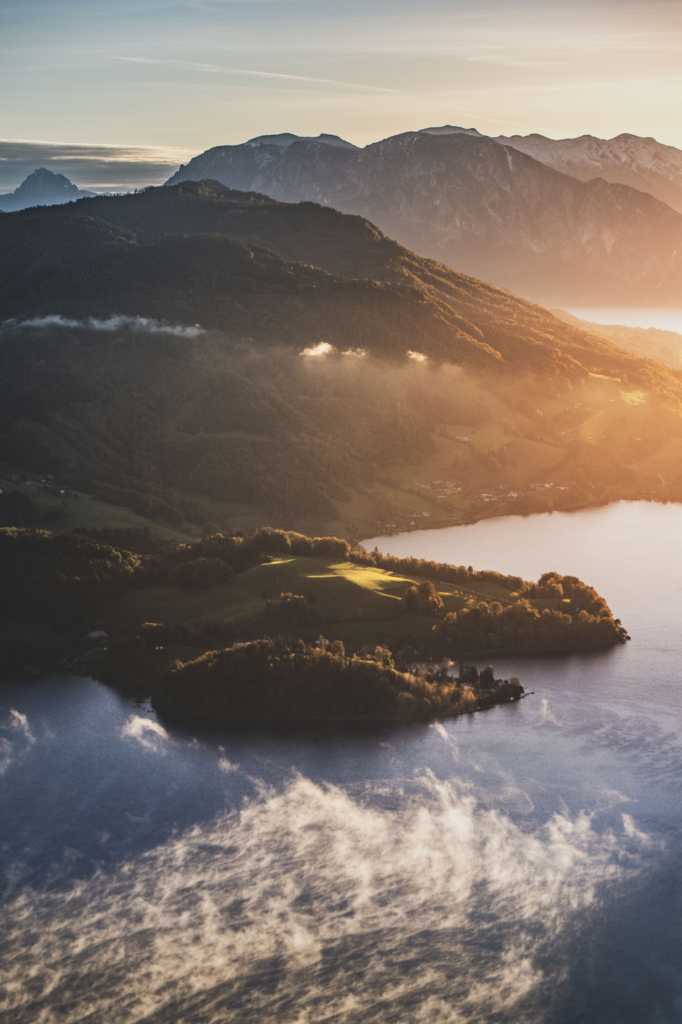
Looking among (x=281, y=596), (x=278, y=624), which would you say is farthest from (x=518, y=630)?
(x=281, y=596)

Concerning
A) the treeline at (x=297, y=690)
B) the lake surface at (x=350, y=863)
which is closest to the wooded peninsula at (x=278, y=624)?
the treeline at (x=297, y=690)

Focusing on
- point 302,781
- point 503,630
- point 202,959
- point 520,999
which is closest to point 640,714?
point 503,630

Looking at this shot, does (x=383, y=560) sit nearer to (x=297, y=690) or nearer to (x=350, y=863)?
(x=297, y=690)

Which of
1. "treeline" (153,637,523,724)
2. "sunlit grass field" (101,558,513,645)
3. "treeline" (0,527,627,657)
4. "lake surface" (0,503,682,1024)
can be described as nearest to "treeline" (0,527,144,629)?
"treeline" (0,527,627,657)

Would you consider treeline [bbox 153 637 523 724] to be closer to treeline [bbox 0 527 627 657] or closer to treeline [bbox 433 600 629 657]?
treeline [bbox 0 527 627 657]

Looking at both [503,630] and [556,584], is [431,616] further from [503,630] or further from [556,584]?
[556,584]

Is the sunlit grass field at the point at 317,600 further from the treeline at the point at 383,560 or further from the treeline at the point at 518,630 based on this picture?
the treeline at the point at 518,630
